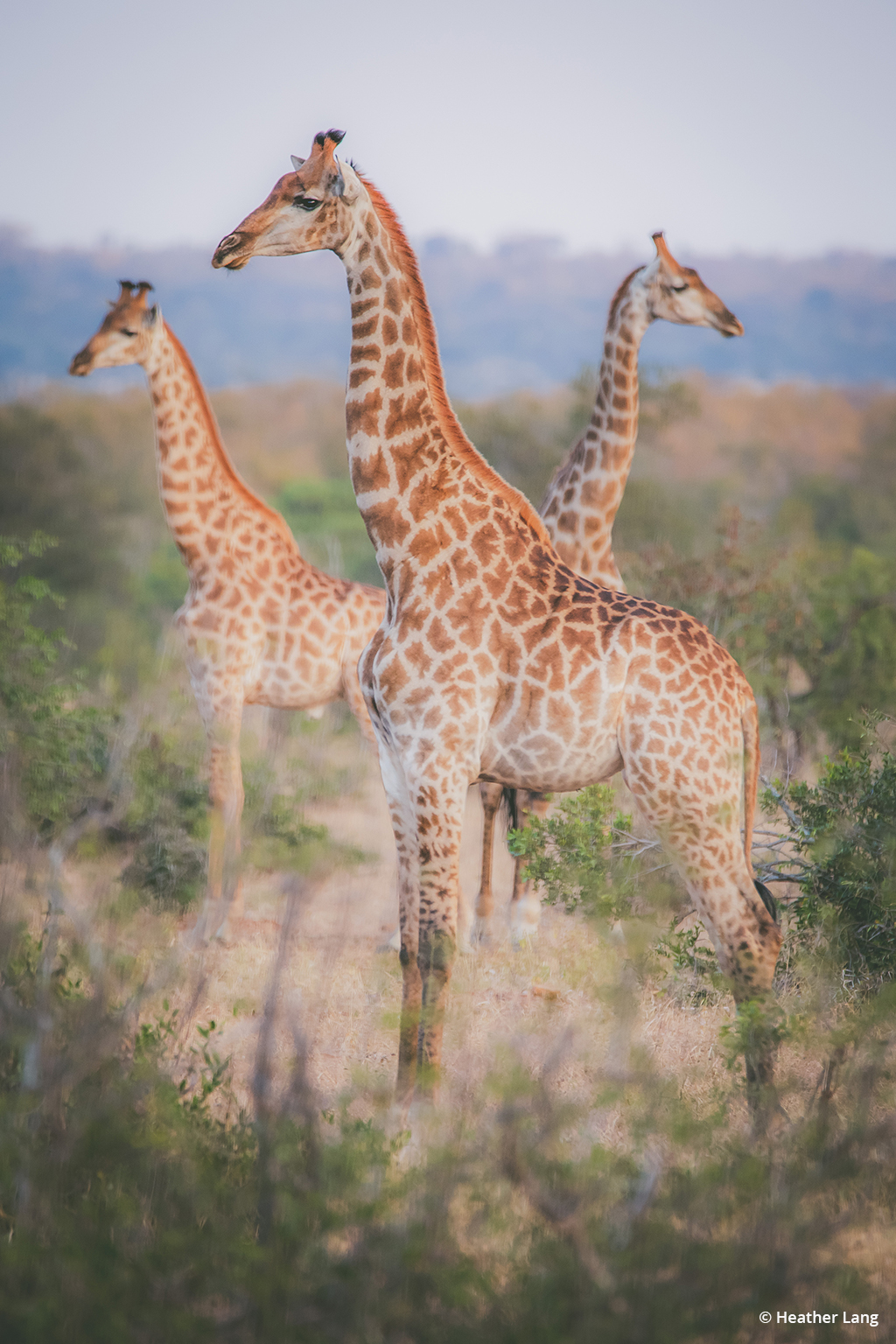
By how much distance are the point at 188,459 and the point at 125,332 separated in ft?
2.55

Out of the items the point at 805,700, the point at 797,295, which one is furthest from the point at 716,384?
the point at 805,700

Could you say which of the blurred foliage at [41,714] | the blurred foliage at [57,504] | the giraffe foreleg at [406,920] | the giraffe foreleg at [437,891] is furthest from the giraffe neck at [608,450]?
the blurred foliage at [57,504]

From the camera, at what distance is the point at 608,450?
625 centimetres

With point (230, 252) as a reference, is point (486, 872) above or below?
below

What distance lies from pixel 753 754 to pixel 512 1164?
200 cm

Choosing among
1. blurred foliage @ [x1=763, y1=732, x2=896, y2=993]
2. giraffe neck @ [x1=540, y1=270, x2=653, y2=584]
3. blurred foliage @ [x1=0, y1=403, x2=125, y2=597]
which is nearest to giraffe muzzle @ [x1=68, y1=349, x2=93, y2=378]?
giraffe neck @ [x1=540, y1=270, x2=653, y2=584]

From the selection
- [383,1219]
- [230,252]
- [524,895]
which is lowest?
[383,1219]

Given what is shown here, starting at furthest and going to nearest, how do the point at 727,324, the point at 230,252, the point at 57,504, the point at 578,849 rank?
the point at 57,504
the point at 727,324
the point at 578,849
the point at 230,252

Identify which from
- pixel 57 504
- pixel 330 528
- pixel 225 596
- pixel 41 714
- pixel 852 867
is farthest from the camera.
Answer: pixel 330 528

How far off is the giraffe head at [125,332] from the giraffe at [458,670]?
2.62 metres

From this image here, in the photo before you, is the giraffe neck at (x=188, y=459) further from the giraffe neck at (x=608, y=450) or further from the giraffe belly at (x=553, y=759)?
the giraffe belly at (x=553, y=759)

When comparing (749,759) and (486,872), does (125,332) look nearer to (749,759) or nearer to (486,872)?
(486,872)

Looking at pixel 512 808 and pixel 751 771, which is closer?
pixel 751 771

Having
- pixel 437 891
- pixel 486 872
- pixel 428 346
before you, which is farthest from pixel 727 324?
pixel 437 891
